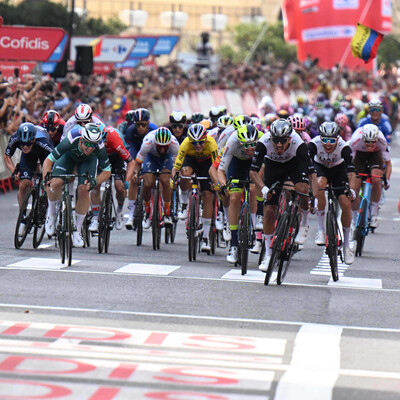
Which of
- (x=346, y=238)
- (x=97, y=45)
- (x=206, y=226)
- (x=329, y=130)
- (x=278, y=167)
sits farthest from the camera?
(x=97, y=45)

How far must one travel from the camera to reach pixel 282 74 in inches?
1829

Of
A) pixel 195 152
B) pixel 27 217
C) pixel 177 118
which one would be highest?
pixel 177 118

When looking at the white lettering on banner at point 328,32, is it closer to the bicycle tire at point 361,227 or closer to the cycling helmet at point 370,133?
the cycling helmet at point 370,133

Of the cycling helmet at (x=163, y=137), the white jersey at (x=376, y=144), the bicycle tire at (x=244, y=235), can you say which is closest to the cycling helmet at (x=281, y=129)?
the bicycle tire at (x=244, y=235)

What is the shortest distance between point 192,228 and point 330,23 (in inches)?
1795

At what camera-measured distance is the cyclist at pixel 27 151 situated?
49.0 ft

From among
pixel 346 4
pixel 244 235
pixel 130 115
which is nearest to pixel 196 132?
pixel 244 235

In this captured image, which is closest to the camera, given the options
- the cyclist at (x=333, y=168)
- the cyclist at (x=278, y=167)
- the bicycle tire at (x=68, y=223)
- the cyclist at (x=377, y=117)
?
the cyclist at (x=278, y=167)

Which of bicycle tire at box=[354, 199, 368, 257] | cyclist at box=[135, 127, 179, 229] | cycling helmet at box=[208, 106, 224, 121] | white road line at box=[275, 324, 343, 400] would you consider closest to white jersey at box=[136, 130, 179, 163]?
cyclist at box=[135, 127, 179, 229]

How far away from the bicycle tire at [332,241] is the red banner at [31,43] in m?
14.6

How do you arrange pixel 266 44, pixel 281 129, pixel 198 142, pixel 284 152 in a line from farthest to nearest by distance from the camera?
pixel 266 44 → pixel 198 142 → pixel 284 152 → pixel 281 129

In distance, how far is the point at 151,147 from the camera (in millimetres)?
16109

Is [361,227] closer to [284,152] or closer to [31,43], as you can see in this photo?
[284,152]

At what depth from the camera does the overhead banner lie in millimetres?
57312
